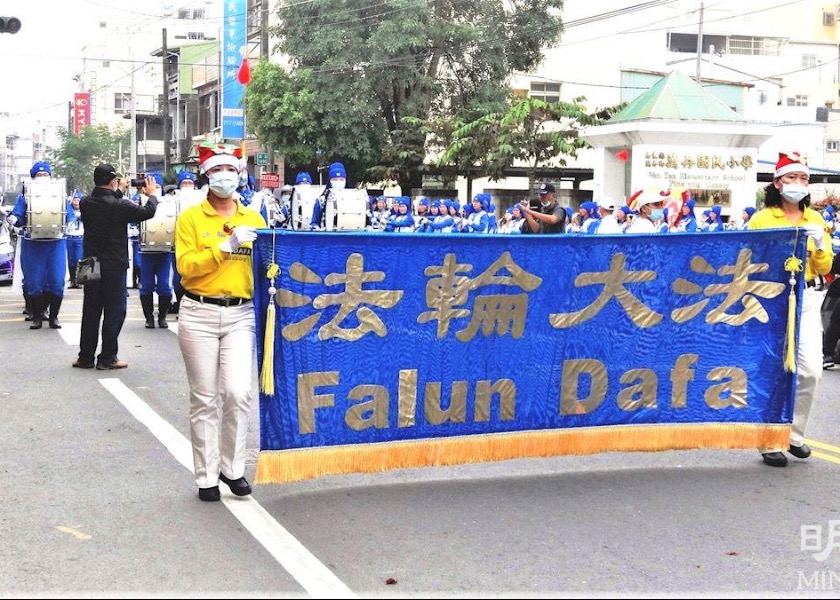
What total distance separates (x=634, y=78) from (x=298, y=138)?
17.0 metres

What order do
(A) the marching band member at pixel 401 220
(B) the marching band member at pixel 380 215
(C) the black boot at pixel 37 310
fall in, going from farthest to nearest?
(A) the marching band member at pixel 401 220 → (B) the marching band member at pixel 380 215 → (C) the black boot at pixel 37 310

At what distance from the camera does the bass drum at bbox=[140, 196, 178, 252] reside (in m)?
14.2

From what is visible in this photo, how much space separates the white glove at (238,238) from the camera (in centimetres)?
591

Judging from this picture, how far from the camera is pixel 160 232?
46.6 feet

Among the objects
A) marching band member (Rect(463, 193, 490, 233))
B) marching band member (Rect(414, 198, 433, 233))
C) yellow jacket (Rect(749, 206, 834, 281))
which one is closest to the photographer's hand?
yellow jacket (Rect(749, 206, 834, 281))

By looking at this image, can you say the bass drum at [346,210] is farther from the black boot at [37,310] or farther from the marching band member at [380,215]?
the marching band member at [380,215]

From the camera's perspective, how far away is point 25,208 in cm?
1429

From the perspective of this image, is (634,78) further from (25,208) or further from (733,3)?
(25,208)

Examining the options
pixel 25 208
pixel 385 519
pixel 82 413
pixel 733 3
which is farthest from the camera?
pixel 733 3

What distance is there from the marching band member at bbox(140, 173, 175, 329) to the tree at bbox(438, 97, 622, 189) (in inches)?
751

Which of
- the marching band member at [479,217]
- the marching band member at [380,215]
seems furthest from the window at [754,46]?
the marching band member at [479,217]

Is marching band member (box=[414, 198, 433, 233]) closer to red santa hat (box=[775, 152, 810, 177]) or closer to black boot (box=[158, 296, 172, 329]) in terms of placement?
black boot (box=[158, 296, 172, 329])

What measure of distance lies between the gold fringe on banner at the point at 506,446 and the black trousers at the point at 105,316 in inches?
219

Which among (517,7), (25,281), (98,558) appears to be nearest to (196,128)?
(517,7)
